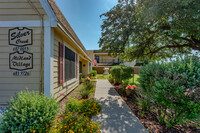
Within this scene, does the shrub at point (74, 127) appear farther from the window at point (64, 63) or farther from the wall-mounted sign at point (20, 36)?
the wall-mounted sign at point (20, 36)

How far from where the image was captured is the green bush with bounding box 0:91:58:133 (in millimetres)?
1545

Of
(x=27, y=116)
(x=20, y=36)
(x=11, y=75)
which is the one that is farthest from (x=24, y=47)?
(x=27, y=116)

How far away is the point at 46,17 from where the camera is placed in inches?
115

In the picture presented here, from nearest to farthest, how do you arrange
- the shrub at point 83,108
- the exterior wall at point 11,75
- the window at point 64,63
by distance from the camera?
1. the shrub at point 83,108
2. the exterior wall at point 11,75
3. the window at point 64,63

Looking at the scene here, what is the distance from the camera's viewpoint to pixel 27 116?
163 centimetres

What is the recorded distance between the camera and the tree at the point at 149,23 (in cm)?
316

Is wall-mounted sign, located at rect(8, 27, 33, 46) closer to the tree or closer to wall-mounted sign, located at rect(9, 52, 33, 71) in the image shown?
wall-mounted sign, located at rect(9, 52, 33, 71)

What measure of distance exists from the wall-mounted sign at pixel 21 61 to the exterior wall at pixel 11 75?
12 centimetres

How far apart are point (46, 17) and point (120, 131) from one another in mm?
4502

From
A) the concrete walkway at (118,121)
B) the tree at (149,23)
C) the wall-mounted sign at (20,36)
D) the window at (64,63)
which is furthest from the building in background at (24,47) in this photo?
the tree at (149,23)

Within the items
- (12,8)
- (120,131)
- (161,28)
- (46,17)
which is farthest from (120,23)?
(120,131)

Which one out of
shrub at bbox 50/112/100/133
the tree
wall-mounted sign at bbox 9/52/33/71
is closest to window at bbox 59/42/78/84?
wall-mounted sign at bbox 9/52/33/71

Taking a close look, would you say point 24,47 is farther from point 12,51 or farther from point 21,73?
point 21,73

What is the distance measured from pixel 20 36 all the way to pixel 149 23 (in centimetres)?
661
